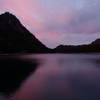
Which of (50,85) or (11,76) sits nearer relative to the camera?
(50,85)

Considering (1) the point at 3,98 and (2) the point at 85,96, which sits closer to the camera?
(1) the point at 3,98

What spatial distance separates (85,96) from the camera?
83.8ft

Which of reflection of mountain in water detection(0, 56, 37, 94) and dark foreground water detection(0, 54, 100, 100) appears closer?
dark foreground water detection(0, 54, 100, 100)

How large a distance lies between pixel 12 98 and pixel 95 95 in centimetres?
1061

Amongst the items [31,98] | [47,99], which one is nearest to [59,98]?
[47,99]

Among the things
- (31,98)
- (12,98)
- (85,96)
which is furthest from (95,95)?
(12,98)

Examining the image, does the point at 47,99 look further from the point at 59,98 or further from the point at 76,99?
the point at 76,99

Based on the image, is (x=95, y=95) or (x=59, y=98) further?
(x=95, y=95)

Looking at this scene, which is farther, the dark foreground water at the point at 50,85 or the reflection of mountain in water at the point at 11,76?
the reflection of mountain in water at the point at 11,76

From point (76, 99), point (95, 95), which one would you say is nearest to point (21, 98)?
point (76, 99)

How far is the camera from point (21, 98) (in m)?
24.0

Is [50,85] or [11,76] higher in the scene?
[11,76]

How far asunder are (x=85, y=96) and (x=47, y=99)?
17.2 feet

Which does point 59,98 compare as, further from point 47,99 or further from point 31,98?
point 31,98
